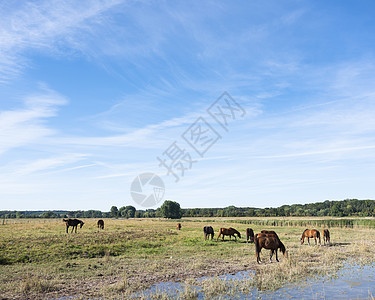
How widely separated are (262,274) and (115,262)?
869 cm

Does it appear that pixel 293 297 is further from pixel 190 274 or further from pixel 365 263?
pixel 365 263

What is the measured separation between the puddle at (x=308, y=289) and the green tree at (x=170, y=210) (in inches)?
4130

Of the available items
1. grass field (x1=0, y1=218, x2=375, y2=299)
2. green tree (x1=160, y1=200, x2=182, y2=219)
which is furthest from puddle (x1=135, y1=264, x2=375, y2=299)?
green tree (x1=160, y1=200, x2=182, y2=219)

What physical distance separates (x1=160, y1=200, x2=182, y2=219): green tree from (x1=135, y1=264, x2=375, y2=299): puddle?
105 m

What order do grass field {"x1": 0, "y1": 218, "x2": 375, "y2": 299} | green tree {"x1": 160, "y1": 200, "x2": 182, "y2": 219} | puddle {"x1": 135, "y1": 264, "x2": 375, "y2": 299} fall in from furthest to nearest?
green tree {"x1": 160, "y1": 200, "x2": 182, "y2": 219}, grass field {"x1": 0, "y1": 218, "x2": 375, "y2": 299}, puddle {"x1": 135, "y1": 264, "x2": 375, "y2": 299}

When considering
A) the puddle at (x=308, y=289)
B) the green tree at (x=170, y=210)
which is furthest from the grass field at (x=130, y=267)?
the green tree at (x=170, y=210)

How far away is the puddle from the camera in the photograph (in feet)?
35.2

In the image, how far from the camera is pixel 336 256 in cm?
1912

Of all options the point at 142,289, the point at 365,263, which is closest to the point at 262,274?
the point at 142,289

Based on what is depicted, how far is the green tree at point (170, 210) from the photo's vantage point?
11669 centimetres

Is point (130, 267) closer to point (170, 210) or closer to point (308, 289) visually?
point (308, 289)

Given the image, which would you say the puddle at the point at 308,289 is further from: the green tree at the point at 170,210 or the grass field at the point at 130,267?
the green tree at the point at 170,210

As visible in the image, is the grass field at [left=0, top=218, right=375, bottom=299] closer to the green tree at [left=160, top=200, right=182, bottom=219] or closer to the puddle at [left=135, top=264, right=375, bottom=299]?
the puddle at [left=135, top=264, right=375, bottom=299]

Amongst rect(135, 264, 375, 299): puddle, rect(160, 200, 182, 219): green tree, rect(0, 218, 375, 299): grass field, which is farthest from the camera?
rect(160, 200, 182, 219): green tree
